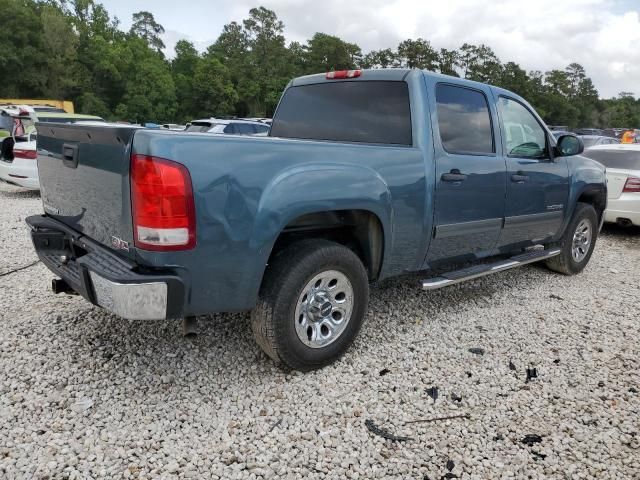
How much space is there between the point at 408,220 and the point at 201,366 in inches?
65.9

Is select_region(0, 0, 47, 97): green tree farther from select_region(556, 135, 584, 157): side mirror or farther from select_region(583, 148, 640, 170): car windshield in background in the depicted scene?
select_region(556, 135, 584, 157): side mirror

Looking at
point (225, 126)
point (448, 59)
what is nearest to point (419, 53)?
point (448, 59)

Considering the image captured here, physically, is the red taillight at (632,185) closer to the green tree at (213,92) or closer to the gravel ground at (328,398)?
the gravel ground at (328,398)

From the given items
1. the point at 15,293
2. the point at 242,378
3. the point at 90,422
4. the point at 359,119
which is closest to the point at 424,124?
the point at 359,119

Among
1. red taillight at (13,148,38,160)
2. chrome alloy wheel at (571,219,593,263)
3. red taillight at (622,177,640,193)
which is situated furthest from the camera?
red taillight at (13,148,38,160)

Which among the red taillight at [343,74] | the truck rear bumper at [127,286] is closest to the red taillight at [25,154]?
the red taillight at [343,74]

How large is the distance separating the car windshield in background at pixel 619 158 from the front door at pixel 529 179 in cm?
373

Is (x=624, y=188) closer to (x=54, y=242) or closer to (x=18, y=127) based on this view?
(x=54, y=242)

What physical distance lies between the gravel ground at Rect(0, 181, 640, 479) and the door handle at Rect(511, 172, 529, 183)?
1155 millimetres

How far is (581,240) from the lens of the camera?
557cm

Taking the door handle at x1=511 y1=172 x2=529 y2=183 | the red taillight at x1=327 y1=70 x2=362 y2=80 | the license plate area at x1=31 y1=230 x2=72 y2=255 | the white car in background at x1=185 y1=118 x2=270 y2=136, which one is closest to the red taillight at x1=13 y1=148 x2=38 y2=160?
the white car in background at x1=185 y1=118 x2=270 y2=136

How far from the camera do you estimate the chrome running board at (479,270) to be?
357 centimetres

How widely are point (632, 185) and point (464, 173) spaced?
17.1 ft

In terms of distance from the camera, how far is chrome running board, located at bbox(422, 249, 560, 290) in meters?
3.57
